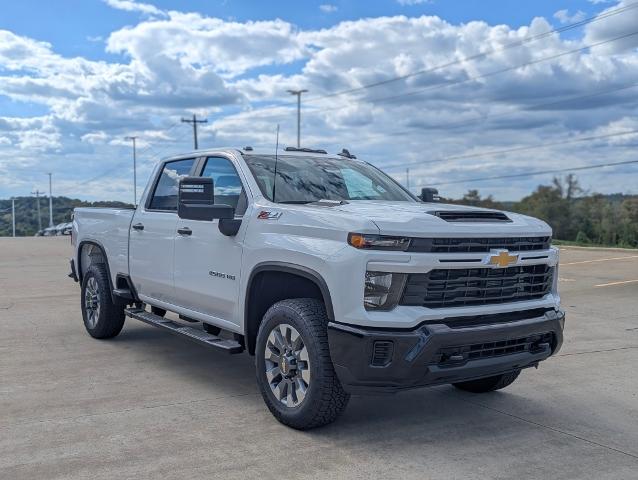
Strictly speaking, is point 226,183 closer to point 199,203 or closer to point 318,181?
point 199,203

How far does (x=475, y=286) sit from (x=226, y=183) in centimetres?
241

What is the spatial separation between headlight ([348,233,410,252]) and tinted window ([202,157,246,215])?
1.48m

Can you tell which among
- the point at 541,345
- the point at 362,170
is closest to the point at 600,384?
the point at 541,345

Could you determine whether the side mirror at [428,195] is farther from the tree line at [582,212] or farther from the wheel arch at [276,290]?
the tree line at [582,212]

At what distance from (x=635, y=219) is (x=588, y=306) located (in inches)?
2813

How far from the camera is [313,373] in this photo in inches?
176

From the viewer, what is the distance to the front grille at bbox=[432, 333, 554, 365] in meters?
4.36

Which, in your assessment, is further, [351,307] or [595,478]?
[351,307]

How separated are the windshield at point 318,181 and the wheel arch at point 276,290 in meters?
0.64

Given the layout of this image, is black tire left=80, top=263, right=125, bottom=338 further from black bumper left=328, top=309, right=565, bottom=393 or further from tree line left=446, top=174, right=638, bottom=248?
tree line left=446, top=174, right=638, bottom=248

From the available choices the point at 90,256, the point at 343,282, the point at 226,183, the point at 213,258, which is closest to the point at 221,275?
the point at 213,258

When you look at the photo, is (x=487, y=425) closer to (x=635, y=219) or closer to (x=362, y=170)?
(x=362, y=170)

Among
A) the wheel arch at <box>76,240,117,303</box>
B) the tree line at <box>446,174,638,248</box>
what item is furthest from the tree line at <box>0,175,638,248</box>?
the wheel arch at <box>76,240,117,303</box>

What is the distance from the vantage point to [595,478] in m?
4.00
